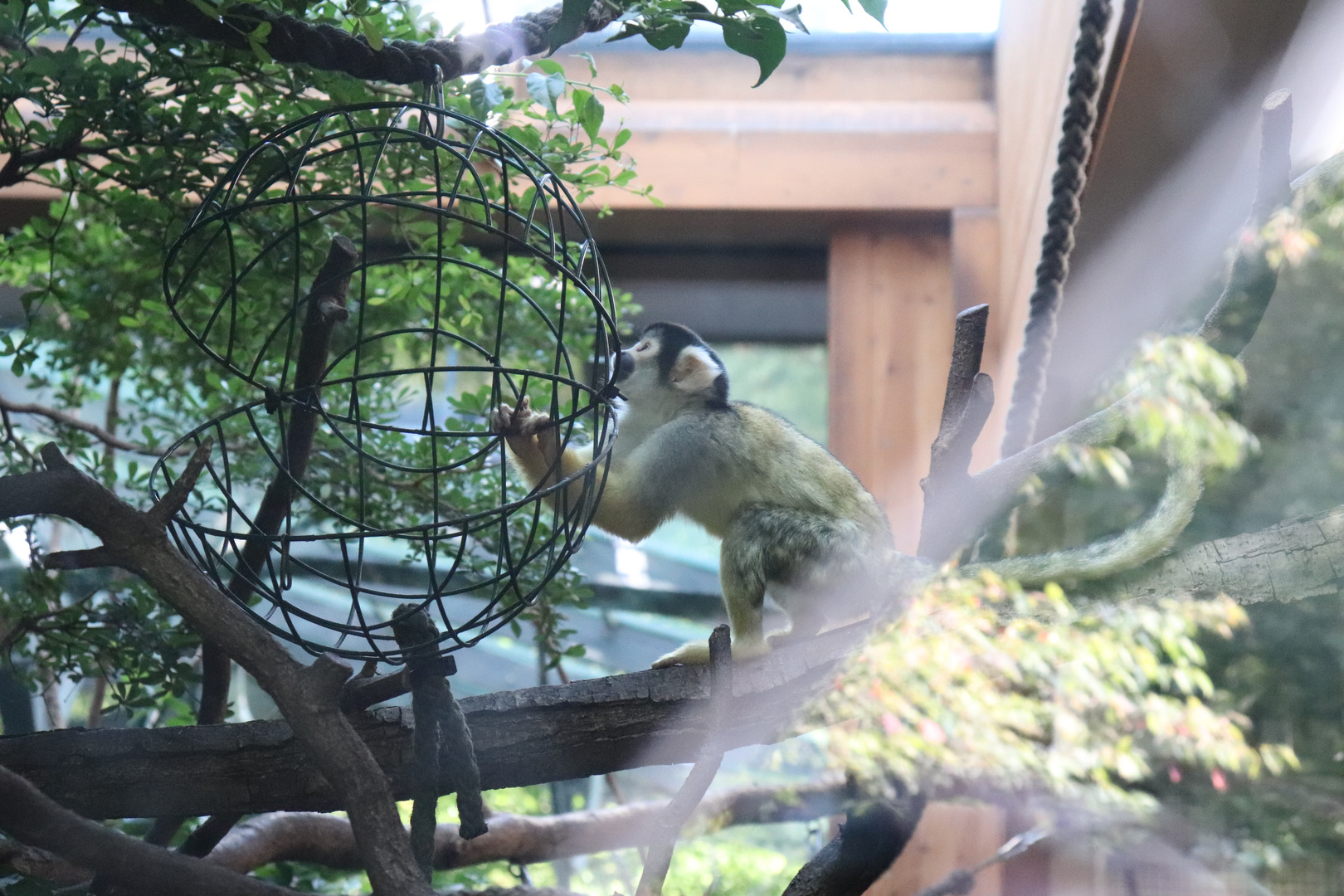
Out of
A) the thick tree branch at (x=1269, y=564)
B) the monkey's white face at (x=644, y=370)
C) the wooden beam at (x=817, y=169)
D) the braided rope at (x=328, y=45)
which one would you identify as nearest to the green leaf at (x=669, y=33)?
the braided rope at (x=328, y=45)

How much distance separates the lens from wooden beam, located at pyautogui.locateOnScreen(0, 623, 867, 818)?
1413 millimetres

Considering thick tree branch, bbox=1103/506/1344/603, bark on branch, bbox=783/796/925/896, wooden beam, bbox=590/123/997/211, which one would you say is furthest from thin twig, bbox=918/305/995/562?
wooden beam, bbox=590/123/997/211

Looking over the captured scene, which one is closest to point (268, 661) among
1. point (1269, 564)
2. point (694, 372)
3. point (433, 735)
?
point (433, 735)

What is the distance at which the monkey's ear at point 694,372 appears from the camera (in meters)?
2.30

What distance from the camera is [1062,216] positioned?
183 cm

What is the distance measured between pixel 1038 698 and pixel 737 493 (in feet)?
2.84

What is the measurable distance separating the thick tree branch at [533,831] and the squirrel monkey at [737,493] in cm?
53

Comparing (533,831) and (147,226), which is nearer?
(147,226)

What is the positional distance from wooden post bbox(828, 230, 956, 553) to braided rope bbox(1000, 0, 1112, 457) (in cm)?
125

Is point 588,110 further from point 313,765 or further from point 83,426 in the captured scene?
point 83,426

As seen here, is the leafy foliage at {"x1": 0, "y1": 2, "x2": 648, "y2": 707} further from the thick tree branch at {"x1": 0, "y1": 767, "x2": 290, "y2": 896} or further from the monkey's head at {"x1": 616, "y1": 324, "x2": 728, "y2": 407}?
the thick tree branch at {"x1": 0, "y1": 767, "x2": 290, "y2": 896}

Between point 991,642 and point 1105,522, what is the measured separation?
0.75 meters

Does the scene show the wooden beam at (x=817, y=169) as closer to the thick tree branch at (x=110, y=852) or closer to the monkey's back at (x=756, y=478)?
the monkey's back at (x=756, y=478)

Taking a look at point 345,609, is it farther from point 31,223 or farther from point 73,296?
point 31,223
